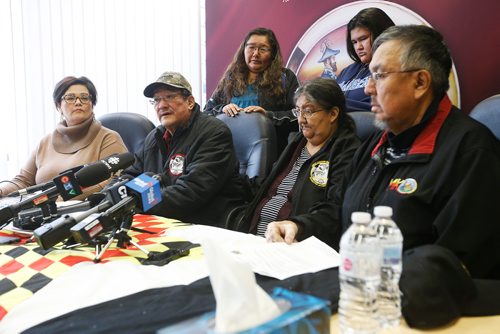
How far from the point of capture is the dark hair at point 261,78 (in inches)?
113

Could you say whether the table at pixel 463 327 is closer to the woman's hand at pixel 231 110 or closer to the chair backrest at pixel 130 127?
the woman's hand at pixel 231 110

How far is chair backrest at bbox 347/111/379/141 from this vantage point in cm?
216

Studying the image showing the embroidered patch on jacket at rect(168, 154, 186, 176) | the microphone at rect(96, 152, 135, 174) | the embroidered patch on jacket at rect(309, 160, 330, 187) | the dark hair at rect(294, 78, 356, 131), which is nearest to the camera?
the microphone at rect(96, 152, 135, 174)

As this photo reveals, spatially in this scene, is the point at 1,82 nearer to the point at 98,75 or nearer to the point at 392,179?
the point at 98,75

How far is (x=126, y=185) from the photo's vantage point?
129 centimetres

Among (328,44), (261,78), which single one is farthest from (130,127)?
(328,44)

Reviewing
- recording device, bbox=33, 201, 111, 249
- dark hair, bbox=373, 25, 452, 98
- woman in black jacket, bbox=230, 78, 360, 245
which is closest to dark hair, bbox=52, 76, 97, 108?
woman in black jacket, bbox=230, 78, 360, 245

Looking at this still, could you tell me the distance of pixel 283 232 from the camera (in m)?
1.40

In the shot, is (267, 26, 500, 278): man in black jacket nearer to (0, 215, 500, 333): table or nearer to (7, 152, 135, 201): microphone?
(0, 215, 500, 333): table

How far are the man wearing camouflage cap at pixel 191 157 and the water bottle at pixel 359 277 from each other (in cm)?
141

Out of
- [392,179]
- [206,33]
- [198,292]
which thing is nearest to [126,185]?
[198,292]

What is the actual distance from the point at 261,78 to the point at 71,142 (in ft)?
4.16

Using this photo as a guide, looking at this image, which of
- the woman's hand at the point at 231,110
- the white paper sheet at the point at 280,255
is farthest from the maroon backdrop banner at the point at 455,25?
the white paper sheet at the point at 280,255

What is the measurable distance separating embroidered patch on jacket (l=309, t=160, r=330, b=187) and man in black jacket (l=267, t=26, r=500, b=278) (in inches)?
18.7
